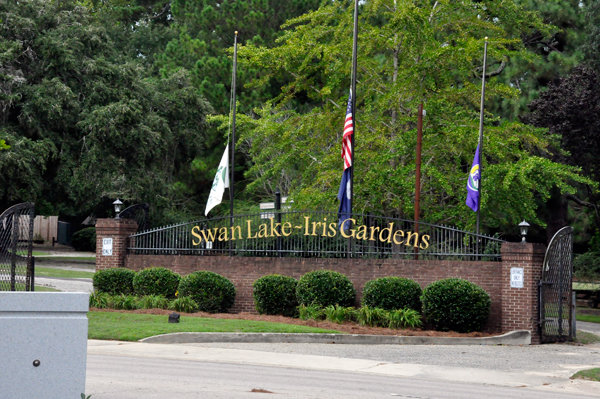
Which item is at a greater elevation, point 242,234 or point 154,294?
point 242,234

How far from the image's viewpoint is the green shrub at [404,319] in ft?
59.0

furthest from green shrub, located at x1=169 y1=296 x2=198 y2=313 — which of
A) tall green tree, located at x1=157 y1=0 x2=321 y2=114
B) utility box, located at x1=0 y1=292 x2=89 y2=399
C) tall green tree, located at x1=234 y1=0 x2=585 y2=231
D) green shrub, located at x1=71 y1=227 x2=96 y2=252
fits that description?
green shrub, located at x1=71 y1=227 x2=96 y2=252

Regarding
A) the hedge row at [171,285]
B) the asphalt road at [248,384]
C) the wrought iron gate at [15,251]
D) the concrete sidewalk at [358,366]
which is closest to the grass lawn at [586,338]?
the concrete sidewalk at [358,366]

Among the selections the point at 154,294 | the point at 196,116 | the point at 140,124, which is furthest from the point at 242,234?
the point at 196,116

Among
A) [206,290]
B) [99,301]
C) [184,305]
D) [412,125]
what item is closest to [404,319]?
[206,290]

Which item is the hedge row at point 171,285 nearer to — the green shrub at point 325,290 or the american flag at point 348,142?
the green shrub at point 325,290

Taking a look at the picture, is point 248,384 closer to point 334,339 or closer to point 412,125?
point 334,339

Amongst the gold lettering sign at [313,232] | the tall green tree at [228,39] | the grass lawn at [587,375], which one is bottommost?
the grass lawn at [587,375]

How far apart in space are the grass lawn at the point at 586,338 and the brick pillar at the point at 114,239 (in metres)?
12.6

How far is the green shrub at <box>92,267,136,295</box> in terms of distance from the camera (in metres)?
20.8

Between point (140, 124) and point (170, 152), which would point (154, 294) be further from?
point (170, 152)

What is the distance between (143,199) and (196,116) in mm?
5440

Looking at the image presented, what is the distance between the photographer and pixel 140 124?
35.1 meters

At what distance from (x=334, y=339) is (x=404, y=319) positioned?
266cm
